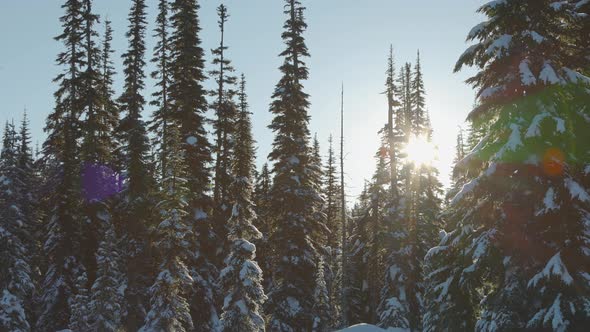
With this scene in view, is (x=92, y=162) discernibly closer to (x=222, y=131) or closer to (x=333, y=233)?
(x=222, y=131)

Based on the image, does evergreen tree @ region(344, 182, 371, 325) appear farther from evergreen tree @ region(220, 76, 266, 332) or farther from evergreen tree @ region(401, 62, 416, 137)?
evergreen tree @ region(220, 76, 266, 332)

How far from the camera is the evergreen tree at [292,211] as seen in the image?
27.5 m

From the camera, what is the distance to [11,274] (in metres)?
29.5

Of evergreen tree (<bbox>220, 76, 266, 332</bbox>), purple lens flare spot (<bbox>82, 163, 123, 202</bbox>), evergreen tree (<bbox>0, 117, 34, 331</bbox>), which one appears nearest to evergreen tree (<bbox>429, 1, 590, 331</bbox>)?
evergreen tree (<bbox>220, 76, 266, 332</bbox>)

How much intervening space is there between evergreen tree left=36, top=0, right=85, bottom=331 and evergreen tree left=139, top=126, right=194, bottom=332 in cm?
860

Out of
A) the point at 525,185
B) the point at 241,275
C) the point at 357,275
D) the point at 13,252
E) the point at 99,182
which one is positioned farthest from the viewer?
the point at 357,275

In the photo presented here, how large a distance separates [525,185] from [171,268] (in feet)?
52.9

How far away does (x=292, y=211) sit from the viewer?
94.4 ft

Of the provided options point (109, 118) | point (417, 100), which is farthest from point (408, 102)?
point (109, 118)

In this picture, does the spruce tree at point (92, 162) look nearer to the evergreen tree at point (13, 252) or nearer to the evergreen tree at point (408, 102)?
the evergreen tree at point (13, 252)

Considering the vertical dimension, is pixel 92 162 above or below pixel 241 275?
above

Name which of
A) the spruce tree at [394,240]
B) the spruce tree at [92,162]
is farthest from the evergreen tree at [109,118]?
the spruce tree at [394,240]

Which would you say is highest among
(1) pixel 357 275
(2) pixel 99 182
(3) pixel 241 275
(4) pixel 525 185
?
(2) pixel 99 182

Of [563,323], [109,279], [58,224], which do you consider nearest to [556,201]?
[563,323]
